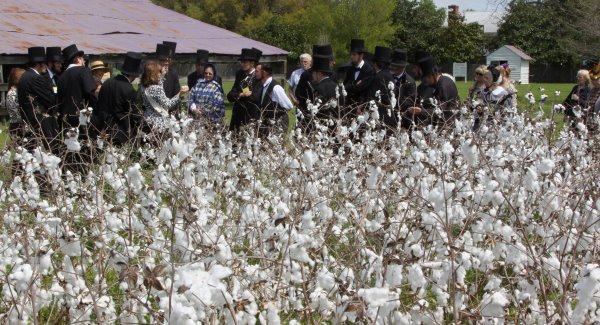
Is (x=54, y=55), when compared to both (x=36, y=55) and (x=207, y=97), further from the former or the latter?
(x=207, y=97)

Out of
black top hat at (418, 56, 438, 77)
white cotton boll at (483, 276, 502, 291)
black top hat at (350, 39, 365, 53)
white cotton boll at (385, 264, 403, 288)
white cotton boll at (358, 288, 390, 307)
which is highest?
black top hat at (350, 39, 365, 53)

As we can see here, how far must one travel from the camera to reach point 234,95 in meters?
10.4

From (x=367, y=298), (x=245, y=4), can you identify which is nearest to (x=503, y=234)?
(x=367, y=298)

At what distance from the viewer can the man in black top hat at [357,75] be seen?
9945 mm

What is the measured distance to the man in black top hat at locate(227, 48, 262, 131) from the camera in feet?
32.6

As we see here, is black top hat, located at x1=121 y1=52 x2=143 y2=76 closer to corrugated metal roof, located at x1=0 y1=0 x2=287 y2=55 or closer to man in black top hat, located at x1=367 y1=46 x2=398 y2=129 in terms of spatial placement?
man in black top hat, located at x1=367 y1=46 x2=398 y2=129

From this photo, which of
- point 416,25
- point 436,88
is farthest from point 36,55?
point 416,25

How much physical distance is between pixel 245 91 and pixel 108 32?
43.6ft

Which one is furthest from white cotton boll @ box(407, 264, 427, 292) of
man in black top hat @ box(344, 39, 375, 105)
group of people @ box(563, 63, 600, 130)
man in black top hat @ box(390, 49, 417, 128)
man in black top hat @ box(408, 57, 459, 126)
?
group of people @ box(563, 63, 600, 130)

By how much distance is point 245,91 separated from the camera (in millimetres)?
10047

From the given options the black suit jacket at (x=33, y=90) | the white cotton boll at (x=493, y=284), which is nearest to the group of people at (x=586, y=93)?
the black suit jacket at (x=33, y=90)

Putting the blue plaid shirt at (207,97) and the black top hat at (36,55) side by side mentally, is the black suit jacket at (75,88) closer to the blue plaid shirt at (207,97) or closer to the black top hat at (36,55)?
the black top hat at (36,55)

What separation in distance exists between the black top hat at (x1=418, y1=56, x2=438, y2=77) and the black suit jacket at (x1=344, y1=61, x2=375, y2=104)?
64cm

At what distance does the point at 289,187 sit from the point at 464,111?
2.38 m
